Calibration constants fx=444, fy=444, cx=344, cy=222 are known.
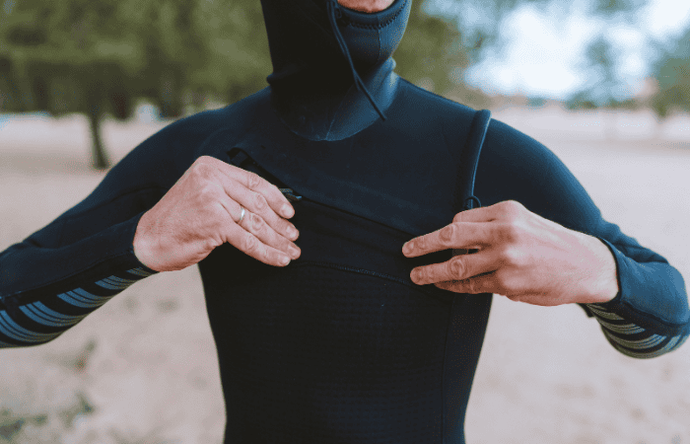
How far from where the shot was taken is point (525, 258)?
2.42ft

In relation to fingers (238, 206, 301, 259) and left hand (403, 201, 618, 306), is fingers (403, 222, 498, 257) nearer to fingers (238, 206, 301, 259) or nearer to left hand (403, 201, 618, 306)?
left hand (403, 201, 618, 306)

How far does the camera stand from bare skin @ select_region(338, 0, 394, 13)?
89 cm

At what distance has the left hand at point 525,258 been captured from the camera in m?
0.74

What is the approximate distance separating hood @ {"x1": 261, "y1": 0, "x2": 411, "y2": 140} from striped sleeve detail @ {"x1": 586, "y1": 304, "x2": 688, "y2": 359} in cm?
62

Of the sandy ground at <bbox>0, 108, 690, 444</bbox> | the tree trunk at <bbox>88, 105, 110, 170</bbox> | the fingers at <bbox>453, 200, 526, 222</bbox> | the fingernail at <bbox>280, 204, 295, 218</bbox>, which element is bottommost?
the sandy ground at <bbox>0, 108, 690, 444</bbox>

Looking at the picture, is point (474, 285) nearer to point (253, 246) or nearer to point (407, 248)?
point (407, 248)

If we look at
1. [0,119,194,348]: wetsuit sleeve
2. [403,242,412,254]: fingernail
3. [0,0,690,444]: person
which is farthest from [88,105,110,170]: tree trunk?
[403,242,412,254]: fingernail

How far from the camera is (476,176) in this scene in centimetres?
91

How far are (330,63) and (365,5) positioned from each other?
0.14 m

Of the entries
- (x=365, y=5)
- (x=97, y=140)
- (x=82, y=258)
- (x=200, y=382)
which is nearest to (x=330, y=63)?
(x=365, y=5)

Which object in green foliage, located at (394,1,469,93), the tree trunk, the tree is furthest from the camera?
the tree trunk

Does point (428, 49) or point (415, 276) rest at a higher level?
point (428, 49)

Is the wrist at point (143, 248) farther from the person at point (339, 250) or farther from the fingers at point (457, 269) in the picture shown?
the fingers at point (457, 269)

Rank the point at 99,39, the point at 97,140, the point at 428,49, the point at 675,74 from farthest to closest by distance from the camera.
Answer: the point at 675,74 < the point at 97,140 < the point at 99,39 < the point at 428,49
